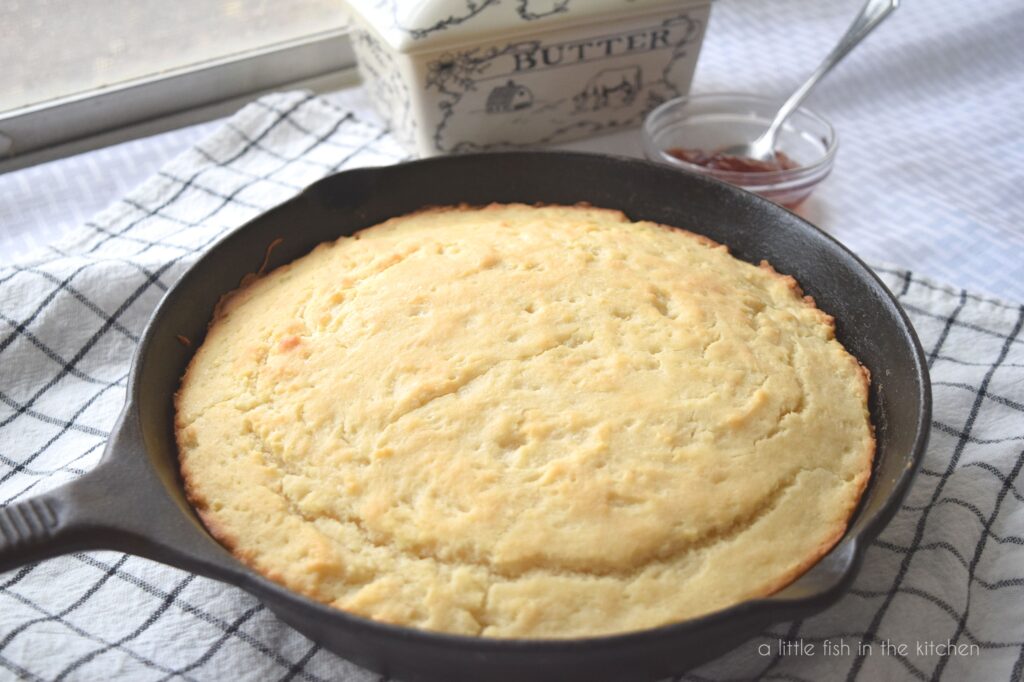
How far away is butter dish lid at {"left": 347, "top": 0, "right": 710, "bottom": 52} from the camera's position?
2146 millimetres

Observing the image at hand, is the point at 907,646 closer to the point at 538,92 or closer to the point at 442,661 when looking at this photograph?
the point at 442,661

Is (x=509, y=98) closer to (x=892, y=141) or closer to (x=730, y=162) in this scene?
(x=730, y=162)

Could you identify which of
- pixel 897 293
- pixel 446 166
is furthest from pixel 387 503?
pixel 897 293

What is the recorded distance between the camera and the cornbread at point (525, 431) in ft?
4.02

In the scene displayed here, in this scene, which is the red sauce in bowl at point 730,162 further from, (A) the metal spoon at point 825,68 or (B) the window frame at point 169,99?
(B) the window frame at point 169,99

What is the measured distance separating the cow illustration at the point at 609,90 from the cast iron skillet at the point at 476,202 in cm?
57

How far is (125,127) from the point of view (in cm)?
277

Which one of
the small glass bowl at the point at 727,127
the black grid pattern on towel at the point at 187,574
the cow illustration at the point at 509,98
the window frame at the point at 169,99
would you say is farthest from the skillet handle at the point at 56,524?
the window frame at the point at 169,99

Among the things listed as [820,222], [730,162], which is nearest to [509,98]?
[730,162]

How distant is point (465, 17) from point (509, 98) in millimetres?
277

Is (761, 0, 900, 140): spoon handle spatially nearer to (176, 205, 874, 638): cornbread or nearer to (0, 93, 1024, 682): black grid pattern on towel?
(0, 93, 1024, 682): black grid pattern on towel

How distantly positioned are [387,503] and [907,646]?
0.81 metres

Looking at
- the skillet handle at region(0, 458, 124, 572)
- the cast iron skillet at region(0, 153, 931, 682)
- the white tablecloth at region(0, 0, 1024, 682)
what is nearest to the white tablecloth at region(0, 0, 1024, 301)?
the white tablecloth at region(0, 0, 1024, 682)

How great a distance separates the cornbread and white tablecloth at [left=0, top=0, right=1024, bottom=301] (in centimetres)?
76
